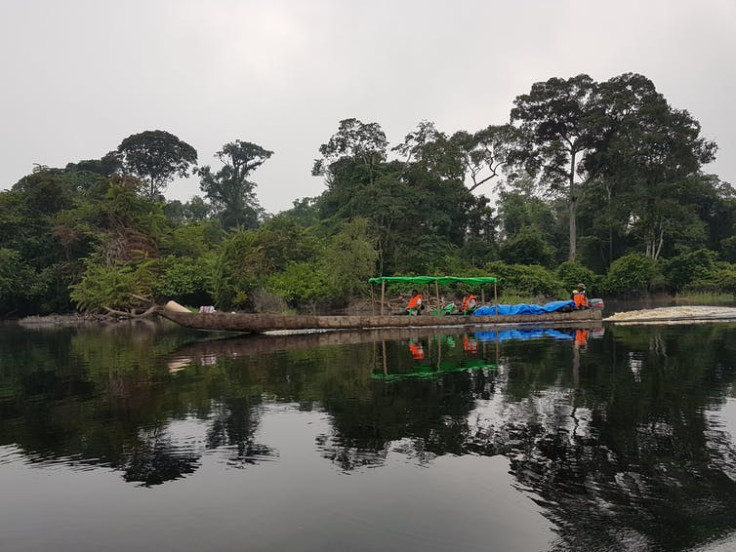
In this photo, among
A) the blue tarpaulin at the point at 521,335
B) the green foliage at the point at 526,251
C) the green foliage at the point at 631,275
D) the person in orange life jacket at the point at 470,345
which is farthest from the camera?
the green foliage at the point at 526,251

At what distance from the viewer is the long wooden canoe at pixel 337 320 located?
63.3 feet

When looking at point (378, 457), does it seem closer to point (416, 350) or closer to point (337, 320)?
point (416, 350)

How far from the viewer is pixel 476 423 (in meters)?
7.68

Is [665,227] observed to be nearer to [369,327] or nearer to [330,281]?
[330,281]

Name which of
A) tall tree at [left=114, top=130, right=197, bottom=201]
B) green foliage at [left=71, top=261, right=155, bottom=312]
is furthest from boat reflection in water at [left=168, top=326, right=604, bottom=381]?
tall tree at [left=114, top=130, right=197, bottom=201]

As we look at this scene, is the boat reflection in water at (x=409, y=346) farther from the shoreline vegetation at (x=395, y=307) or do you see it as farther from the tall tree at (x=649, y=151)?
the tall tree at (x=649, y=151)

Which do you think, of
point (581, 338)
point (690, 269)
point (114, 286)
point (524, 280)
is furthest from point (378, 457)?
point (690, 269)

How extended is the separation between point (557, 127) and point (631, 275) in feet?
40.4

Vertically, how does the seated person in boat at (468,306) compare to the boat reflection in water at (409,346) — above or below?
above

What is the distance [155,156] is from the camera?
54469mm

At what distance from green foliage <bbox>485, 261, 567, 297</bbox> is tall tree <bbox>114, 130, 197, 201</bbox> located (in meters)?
35.5

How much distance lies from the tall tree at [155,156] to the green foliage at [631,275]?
4263 cm

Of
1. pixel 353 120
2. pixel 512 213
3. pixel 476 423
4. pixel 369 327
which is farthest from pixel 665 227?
pixel 476 423

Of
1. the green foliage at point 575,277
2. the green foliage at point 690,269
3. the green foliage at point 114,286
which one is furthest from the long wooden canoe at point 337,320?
→ the green foliage at point 690,269
